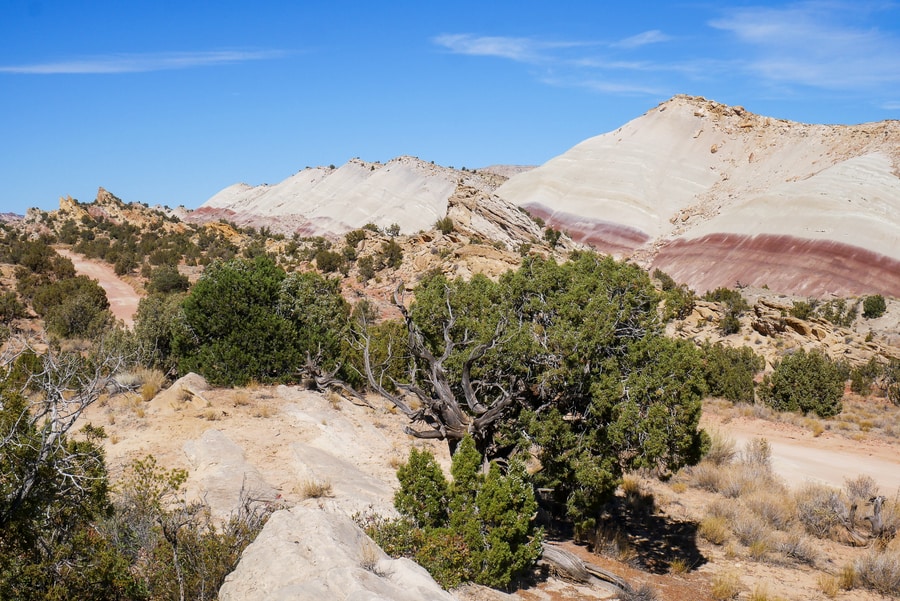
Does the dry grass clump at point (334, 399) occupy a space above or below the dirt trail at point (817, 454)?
above

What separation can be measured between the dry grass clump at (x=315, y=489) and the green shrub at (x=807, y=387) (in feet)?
61.8

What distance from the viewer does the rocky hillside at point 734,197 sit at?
46.5 m

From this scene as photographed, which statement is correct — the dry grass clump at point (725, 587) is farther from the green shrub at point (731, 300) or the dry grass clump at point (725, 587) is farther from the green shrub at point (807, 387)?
the green shrub at point (731, 300)

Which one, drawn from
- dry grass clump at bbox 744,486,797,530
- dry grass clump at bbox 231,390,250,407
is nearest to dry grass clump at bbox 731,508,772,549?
dry grass clump at bbox 744,486,797,530

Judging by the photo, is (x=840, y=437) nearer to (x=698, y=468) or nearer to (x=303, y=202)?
(x=698, y=468)

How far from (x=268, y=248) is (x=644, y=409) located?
43.1 m

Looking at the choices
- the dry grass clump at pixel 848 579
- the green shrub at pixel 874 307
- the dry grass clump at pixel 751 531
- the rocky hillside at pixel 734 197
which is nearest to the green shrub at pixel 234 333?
the dry grass clump at pixel 751 531

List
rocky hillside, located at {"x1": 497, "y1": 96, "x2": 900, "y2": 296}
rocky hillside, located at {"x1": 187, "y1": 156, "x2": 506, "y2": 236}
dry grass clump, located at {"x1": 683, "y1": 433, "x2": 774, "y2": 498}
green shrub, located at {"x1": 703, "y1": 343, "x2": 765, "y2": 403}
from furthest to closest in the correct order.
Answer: rocky hillside, located at {"x1": 187, "y1": 156, "x2": 506, "y2": 236}
rocky hillside, located at {"x1": 497, "y1": 96, "x2": 900, "y2": 296}
green shrub, located at {"x1": 703, "y1": 343, "x2": 765, "y2": 403}
dry grass clump, located at {"x1": 683, "y1": 433, "x2": 774, "y2": 498}

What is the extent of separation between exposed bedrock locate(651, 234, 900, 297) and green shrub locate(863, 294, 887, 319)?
6.98 m

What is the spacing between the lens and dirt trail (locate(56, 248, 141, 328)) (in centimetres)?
3219

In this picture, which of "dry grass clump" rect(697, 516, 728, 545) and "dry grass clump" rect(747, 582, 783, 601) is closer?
"dry grass clump" rect(747, 582, 783, 601)

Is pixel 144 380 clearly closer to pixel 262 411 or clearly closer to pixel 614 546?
pixel 262 411

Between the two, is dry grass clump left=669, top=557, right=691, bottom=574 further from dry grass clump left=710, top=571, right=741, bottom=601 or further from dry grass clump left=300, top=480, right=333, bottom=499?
dry grass clump left=300, top=480, right=333, bottom=499

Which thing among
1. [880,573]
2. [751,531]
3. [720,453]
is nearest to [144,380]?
[751,531]
